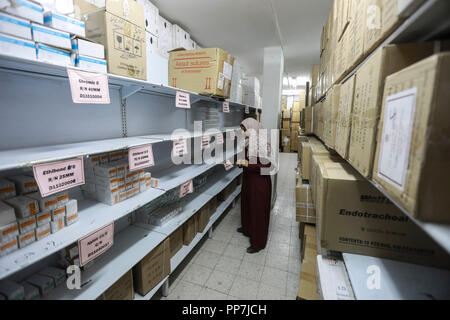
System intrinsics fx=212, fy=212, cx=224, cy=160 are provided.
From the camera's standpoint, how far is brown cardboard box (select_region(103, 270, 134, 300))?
140cm

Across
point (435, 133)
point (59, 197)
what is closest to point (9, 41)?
point (59, 197)

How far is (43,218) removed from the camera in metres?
1.08

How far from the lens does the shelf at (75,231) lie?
89 cm

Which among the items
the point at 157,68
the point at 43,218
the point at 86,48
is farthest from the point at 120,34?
the point at 43,218

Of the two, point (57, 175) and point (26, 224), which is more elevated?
point (57, 175)

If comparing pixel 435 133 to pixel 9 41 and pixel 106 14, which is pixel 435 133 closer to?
pixel 9 41

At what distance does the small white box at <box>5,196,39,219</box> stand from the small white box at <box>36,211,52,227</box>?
3cm

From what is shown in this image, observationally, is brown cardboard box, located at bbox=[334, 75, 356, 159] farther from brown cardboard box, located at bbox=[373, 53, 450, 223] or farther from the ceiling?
the ceiling

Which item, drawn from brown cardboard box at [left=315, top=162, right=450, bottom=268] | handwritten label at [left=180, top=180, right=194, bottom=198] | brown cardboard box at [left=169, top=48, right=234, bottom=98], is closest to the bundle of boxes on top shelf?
handwritten label at [left=180, top=180, right=194, bottom=198]

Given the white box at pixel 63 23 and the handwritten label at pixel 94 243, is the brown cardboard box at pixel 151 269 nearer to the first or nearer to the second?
the handwritten label at pixel 94 243

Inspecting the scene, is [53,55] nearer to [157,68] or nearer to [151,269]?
[157,68]

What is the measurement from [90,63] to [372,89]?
134 centimetres

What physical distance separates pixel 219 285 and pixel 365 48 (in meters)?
2.21

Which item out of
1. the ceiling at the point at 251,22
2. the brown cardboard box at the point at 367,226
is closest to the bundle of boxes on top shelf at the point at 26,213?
the brown cardboard box at the point at 367,226
